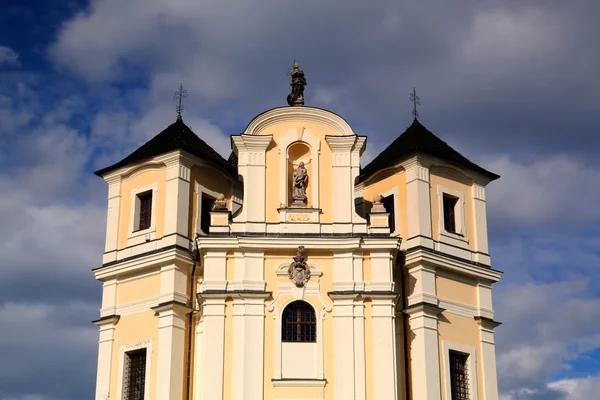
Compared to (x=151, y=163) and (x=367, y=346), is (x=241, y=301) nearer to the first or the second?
(x=367, y=346)

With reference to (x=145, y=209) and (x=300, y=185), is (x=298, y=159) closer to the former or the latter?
(x=300, y=185)

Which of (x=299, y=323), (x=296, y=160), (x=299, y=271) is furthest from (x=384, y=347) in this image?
(x=296, y=160)

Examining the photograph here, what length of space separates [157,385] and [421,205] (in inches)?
417

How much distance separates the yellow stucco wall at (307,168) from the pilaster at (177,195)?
10.1 feet

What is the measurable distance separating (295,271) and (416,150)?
21.5 ft

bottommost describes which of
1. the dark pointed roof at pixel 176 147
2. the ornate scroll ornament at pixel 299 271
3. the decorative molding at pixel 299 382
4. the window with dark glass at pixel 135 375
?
the decorative molding at pixel 299 382

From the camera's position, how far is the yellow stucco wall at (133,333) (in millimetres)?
34312

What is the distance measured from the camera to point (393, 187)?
3738cm

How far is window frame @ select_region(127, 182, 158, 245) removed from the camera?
36.0 m

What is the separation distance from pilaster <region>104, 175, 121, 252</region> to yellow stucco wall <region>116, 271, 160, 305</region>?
4.88 ft

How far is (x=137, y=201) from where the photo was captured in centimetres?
3678

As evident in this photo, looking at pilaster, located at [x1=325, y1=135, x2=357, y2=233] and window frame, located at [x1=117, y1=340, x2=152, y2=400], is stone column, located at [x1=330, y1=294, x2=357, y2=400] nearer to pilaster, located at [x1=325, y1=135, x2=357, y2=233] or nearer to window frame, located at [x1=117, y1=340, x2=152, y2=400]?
pilaster, located at [x1=325, y1=135, x2=357, y2=233]

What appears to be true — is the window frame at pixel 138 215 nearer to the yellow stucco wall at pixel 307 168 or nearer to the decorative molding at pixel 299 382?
the yellow stucco wall at pixel 307 168

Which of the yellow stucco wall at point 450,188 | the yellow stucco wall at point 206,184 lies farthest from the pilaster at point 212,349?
the yellow stucco wall at point 450,188
